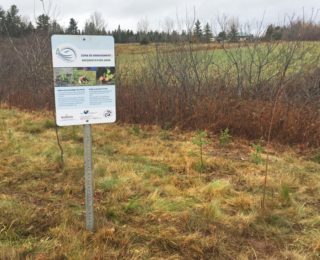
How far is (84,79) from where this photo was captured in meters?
3.02

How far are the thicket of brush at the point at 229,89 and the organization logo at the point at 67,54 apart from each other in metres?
5.14

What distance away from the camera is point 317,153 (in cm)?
658

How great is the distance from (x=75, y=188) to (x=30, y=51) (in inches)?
501

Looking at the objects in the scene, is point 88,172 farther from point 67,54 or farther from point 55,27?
point 55,27

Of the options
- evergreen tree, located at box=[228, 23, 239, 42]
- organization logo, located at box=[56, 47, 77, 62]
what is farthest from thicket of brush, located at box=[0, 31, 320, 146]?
organization logo, located at box=[56, 47, 77, 62]

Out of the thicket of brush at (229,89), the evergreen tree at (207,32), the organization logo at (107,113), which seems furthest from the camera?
the evergreen tree at (207,32)

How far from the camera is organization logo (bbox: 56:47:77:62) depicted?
2.91 metres

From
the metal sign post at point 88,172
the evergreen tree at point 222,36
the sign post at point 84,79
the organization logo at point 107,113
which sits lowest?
the metal sign post at point 88,172

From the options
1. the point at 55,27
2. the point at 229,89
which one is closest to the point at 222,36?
the point at 229,89

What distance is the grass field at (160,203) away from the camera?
126 inches

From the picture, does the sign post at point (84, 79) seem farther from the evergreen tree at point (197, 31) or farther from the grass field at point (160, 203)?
the evergreen tree at point (197, 31)

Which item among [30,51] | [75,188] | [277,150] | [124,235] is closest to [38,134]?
[75,188]

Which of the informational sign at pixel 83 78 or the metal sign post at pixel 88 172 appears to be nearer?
the informational sign at pixel 83 78

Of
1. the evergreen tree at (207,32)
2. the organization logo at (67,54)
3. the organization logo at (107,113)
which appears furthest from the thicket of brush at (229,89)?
the organization logo at (67,54)
